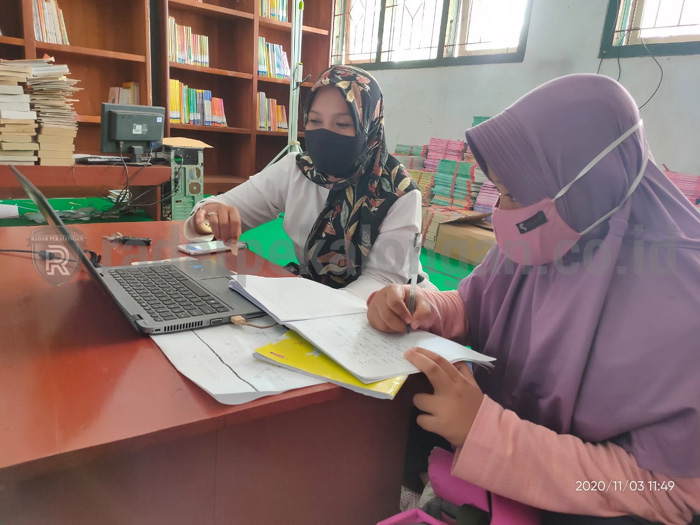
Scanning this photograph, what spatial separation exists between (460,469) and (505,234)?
1.26 feet

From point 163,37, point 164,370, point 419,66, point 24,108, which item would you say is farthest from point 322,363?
point 419,66

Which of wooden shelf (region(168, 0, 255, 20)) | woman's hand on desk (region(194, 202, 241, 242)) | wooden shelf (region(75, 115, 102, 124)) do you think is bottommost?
woman's hand on desk (region(194, 202, 241, 242))

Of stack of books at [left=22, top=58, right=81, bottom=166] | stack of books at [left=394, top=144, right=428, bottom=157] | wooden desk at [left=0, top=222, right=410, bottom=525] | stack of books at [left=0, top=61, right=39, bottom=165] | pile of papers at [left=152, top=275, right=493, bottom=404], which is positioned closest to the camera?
wooden desk at [left=0, top=222, right=410, bottom=525]

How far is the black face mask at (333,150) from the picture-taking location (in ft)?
4.48

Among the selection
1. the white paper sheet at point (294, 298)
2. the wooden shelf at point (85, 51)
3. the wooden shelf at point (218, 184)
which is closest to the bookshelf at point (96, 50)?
the wooden shelf at point (85, 51)

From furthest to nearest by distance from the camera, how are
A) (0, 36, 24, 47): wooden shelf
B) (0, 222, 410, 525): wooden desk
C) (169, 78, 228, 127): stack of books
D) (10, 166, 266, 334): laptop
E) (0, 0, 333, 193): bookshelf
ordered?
1. (169, 78, 228, 127): stack of books
2. (0, 0, 333, 193): bookshelf
3. (0, 36, 24, 47): wooden shelf
4. (10, 166, 266, 334): laptop
5. (0, 222, 410, 525): wooden desk

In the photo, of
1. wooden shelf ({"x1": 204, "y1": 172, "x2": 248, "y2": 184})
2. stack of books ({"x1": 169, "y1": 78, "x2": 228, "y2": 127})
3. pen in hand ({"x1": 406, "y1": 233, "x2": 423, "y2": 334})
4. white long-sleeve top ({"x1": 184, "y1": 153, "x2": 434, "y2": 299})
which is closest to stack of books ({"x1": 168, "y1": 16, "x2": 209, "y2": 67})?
stack of books ({"x1": 169, "y1": 78, "x2": 228, "y2": 127})

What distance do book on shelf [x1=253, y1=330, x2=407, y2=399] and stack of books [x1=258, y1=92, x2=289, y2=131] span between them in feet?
13.6

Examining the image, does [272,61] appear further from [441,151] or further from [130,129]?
[130,129]

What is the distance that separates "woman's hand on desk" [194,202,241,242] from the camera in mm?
1372

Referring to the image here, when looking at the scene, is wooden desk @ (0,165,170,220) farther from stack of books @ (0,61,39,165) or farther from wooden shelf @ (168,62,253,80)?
wooden shelf @ (168,62,253,80)

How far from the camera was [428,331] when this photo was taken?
89 centimetres

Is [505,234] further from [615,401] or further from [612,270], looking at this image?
[615,401]

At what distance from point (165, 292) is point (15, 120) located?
2155 millimetres
